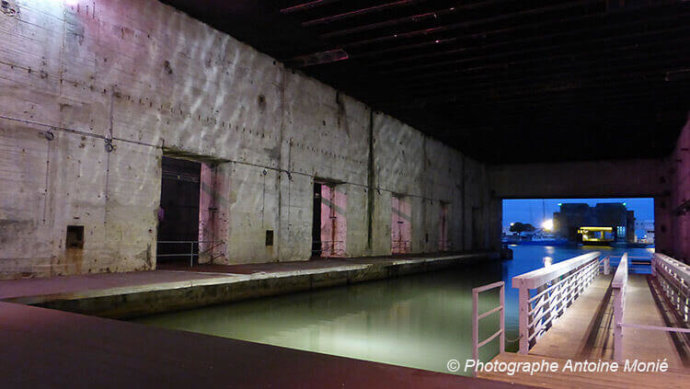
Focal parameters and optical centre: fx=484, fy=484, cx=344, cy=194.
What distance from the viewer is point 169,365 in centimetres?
306

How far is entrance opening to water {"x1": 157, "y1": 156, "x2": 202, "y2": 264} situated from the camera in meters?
14.2

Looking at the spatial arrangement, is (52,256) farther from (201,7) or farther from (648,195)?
(648,195)

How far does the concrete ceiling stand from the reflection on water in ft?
18.7

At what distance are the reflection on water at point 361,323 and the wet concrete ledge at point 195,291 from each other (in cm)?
17

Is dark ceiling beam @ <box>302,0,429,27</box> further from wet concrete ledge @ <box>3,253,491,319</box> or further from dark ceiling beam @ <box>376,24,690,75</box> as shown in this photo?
wet concrete ledge @ <box>3,253,491,319</box>

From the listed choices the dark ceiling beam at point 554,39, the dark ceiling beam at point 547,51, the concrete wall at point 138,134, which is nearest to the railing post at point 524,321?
the concrete wall at point 138,134

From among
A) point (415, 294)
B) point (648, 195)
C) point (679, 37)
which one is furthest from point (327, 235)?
point (648, 195)

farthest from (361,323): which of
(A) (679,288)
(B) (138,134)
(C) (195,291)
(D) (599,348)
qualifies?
(B) (138,134)

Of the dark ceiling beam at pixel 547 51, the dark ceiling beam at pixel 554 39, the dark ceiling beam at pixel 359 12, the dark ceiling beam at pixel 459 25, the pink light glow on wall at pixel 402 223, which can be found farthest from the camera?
the pink light glow on wall at pixel 402 223

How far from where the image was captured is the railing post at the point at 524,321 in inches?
175

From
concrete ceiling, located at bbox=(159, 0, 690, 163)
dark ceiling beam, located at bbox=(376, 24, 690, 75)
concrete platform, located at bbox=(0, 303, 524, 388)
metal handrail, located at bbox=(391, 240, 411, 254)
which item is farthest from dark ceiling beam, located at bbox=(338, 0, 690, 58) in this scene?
metal handrail, located at bbox=(391, 240, 411, 254)

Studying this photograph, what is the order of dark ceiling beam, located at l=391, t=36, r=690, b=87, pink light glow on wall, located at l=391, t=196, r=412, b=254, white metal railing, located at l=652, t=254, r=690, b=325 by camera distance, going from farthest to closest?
pink light glow on wall, located at l=391, t=196, r=412, b=254, dark ceiling beam, located at l=391, t=36, r=690, b=87, white metal railing, located at l=652, t=254, r=690, b=325

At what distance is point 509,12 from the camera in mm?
9281

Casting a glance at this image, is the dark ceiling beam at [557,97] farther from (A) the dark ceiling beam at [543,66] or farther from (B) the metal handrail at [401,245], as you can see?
(B) the metal handrail at [401,245]
